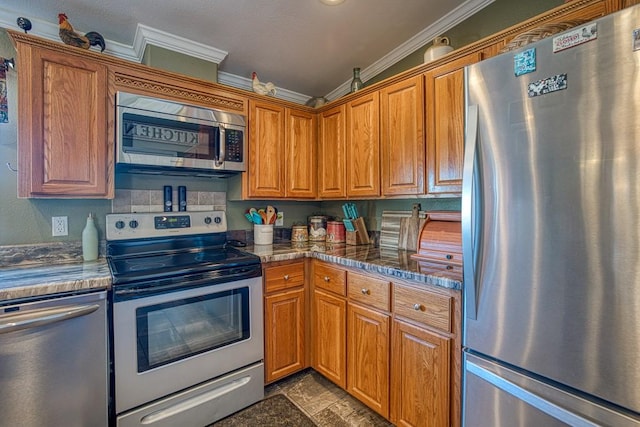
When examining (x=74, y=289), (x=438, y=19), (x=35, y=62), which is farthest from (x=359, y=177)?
(x=35, y=62)

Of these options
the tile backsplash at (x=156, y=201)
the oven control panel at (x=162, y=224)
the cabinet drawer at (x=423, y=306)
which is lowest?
the cabinet drawer at (x=423, y=306)

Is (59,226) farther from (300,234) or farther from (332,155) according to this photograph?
(332,155)

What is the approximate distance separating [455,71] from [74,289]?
225cm

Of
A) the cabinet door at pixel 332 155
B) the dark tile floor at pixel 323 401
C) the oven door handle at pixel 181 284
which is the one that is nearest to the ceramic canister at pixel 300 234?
the cabinet door at pixel 332 155

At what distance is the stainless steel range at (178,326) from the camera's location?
147 cm

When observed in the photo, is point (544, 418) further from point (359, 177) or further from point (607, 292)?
point (359, 177)

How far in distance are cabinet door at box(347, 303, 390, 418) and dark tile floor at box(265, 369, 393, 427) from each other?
0.29 feet

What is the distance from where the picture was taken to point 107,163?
5.68 feet

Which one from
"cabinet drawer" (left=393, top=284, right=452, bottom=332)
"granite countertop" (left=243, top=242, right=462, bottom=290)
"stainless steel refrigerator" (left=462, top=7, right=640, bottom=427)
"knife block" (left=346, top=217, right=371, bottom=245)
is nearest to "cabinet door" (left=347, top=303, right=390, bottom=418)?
"cabinet drawer" (left=393, top=284, right=452, bottom=332)

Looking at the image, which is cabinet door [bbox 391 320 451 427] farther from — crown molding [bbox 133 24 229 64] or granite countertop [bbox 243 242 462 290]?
crown molding [bbox 133 24 229 64]

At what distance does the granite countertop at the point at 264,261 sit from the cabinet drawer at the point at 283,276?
0.22ft

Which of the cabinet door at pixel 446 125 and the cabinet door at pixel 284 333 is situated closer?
the cabinet door at pixel 446 125

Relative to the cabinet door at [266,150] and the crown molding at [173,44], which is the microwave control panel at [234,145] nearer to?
the cabinet door at [266,150]

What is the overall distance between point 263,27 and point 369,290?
73.6 inches
